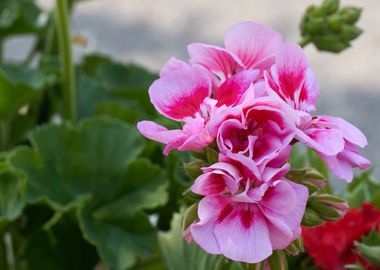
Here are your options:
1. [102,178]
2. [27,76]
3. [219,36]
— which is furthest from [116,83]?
[219,36]

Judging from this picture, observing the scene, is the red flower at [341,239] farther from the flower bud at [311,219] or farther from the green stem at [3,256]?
the green stem at [3,256]

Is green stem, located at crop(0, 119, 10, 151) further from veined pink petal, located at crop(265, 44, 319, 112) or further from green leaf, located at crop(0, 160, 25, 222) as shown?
veined pink petal, located at crop(265, 44, 319, 112)

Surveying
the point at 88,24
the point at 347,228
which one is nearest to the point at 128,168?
the point at 347,228

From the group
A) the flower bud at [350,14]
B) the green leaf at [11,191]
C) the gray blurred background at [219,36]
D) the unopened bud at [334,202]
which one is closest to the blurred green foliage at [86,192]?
the green leaf at [11,191]

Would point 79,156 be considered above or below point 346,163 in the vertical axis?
below

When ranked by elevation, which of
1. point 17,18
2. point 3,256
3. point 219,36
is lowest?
point 219,36

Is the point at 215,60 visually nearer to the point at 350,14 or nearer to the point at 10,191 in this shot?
the point at 350,14
